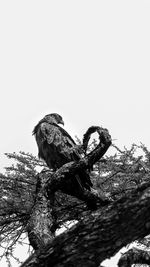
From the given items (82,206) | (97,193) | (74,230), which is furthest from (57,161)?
(74,230)

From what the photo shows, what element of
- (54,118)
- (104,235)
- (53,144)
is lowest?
(104,235)

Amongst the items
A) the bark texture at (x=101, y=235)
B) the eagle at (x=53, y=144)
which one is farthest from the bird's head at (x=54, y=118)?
the bark texture at (x=101, y=235)

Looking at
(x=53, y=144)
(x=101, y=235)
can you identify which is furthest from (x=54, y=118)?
(x=101, y=235)

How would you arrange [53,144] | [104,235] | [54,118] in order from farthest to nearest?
1. [54,118]
2. [53,144]
3. [104,235]

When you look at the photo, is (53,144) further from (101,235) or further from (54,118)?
(101,235)

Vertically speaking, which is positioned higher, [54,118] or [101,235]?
[54,118]

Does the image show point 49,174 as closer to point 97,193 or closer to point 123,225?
point 97,193

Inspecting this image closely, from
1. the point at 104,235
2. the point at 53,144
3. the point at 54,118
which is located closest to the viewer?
the point at 104,235

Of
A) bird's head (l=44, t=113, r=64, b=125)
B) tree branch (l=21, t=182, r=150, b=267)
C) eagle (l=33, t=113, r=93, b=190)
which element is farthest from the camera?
bird's head (l=44, t=113, r=64, b=125)

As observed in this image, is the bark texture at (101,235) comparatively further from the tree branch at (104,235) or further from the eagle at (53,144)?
the eagle at (53,144)

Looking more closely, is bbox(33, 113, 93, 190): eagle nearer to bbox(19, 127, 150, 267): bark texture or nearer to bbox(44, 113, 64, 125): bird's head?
bbox(44, 113, 64, 125): bird's head

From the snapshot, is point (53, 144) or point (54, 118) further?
point (54, 118)

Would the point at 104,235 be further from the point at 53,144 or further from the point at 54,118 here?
the point at 54,118

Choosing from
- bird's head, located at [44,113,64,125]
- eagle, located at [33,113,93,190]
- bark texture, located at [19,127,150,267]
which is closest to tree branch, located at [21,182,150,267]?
bark texture, located at [19,127,150,267]
